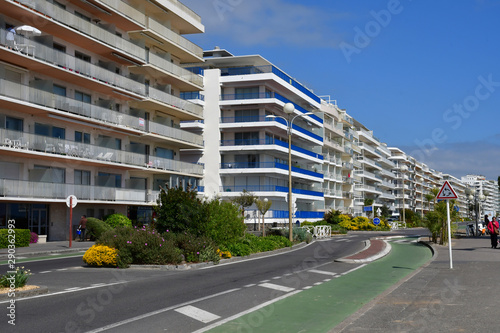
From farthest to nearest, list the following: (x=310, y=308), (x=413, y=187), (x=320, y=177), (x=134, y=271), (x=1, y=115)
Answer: (x=413, y=187)
(x=320, y=177)
(x=1, y=115)
(x=134, y=271)
(x=310, y=308)

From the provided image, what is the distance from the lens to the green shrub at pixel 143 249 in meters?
18.7

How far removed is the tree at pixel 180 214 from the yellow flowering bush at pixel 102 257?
4094 millimetres

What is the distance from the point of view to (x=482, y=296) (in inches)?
440

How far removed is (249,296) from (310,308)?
197 cm

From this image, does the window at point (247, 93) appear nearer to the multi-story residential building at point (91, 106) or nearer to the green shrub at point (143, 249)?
the multi-story residential building at point (91, 106)

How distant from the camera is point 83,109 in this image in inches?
1516

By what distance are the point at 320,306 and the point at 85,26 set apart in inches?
1260

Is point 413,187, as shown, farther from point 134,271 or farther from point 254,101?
point 134,271

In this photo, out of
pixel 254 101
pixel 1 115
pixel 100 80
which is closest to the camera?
pixel 1 115

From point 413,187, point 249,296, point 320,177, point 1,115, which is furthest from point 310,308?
point 413,187

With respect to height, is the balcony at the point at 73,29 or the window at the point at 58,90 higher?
the balcony at the point at 73,29

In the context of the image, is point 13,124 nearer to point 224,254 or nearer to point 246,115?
point 224,254

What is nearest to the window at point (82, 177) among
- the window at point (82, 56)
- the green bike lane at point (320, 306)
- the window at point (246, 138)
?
the window at point (82, 56)

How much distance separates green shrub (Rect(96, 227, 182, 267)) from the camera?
738 inches
